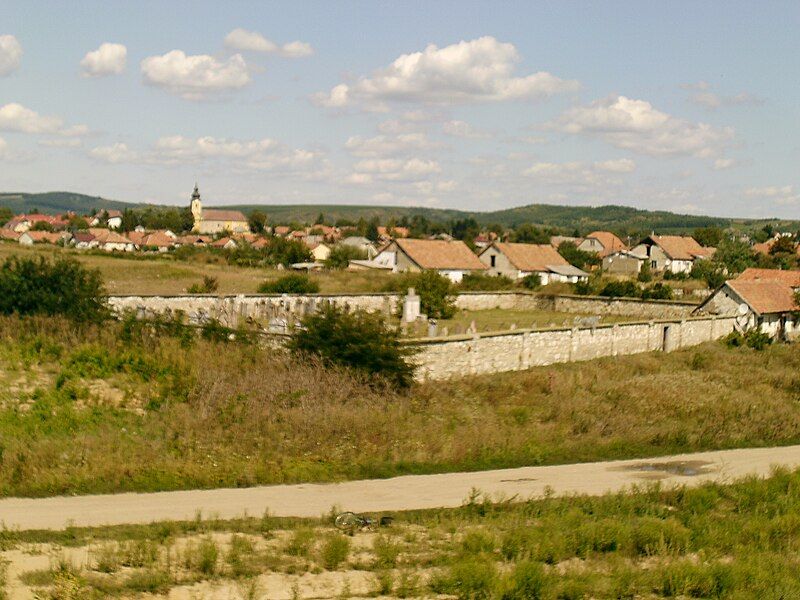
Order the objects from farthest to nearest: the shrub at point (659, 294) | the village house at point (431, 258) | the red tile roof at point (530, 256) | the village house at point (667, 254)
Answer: the village house at point (667, 254)
the red tile roof at point (530, 256)
the village house at point (431, 258)
the shrub at point (659, 294)

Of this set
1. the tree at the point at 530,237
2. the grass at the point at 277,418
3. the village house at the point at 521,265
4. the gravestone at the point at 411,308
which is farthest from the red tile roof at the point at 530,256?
the tree at the point at 530,237

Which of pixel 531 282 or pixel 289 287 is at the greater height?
pixel 531 282

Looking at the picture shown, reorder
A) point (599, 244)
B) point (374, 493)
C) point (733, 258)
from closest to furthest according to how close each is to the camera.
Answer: point (374, 493) < point (733, 258) < point (599, 244)

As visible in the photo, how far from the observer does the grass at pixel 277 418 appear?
661 inches

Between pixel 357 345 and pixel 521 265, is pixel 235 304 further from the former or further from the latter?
pixel 521 265

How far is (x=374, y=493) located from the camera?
16266 mm

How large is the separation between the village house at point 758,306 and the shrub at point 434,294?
13028 mm

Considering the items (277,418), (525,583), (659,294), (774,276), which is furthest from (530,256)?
(525,583)

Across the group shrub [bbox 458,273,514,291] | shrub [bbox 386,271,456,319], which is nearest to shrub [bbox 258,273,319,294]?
shrub [bbox 386,271,456,319]

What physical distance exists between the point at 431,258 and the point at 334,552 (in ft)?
184

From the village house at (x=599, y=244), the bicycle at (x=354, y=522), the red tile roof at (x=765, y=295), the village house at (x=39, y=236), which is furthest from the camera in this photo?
the village house at (x=39, y=236)

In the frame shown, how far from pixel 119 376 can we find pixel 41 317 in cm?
513

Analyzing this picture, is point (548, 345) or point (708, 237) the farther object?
point (708, 237)

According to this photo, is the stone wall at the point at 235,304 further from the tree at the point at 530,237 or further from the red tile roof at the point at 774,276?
the tree at the point at 530,237
